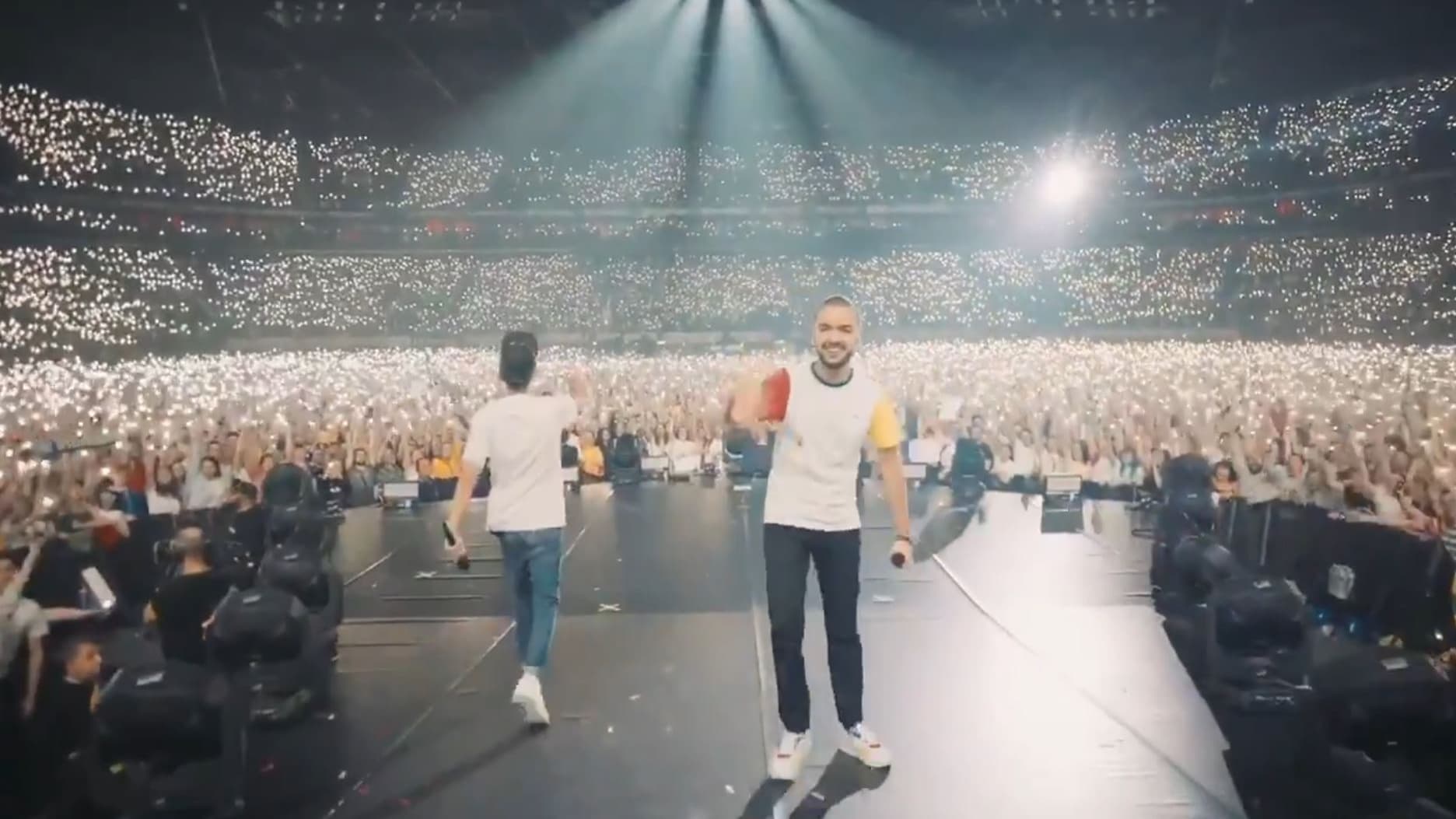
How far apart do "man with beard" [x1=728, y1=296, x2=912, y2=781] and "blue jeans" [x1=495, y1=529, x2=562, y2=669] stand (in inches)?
37.0

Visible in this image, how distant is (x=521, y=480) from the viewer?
3.65m

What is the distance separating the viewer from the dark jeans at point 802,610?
311 centimetres

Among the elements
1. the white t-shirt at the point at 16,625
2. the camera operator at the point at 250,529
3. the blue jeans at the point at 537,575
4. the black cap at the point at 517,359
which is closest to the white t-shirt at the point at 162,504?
the camera operator at the point at 250,529

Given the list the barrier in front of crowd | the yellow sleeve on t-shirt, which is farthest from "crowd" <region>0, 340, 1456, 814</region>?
the yellow sleeve on t-shirt

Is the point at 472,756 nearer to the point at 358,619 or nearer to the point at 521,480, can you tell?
the point at 521,480

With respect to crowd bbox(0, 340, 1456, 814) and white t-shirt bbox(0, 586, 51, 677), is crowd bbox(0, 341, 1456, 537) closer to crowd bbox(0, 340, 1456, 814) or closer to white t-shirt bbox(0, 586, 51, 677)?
crowd bbox(0, 340, 1456, 814)

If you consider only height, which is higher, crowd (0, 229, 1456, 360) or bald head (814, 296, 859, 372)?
crowd (0, 229, 1456, 360)

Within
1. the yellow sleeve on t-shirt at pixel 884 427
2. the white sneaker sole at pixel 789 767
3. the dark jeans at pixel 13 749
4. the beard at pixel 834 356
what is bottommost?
the dark jeans at pixel 13 749

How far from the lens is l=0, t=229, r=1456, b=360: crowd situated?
7.15 m

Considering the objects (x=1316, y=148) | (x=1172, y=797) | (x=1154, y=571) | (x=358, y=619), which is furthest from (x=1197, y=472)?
(x=1316, y=148)

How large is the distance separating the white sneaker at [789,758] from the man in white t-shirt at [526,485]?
93cm

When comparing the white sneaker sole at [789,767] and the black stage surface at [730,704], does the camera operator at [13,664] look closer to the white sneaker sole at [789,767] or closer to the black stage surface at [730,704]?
the black stage surface at [730,704]

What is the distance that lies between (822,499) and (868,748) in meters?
0.83

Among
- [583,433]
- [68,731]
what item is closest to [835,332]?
[68,731]
